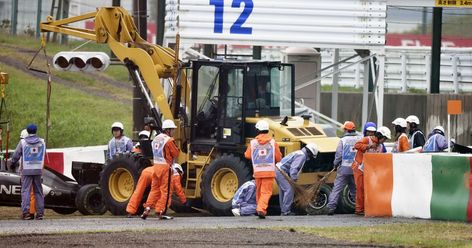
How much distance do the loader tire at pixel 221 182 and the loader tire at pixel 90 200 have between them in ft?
7.45

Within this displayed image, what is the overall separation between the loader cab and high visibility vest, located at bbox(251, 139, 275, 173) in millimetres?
1528

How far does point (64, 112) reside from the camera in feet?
124

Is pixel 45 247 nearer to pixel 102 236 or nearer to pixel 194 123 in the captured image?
pixel 102 236

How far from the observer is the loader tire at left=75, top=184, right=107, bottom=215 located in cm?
2311

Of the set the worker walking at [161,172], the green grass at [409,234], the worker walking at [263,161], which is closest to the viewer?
the green grass at [409,234]

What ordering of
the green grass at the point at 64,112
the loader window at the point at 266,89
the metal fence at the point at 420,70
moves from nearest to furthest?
1. the loader window at the point at 266,89
2. the green grass at the point at 64,112
3. the metal fence at the point at 420,70

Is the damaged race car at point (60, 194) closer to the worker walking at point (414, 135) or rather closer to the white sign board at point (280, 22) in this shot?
the white sign board at point (280, 22)

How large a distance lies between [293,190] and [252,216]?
2.88 ft

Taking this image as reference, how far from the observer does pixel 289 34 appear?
27.8m

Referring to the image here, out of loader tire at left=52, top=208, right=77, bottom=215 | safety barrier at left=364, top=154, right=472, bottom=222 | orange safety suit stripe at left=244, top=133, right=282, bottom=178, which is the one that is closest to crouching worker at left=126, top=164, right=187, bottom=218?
orange safety suit stripe at left=244, top=133, right=282, bottom=178

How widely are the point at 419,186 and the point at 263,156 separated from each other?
2.50 m

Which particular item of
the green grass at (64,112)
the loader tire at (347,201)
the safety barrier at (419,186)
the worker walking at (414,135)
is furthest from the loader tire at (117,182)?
the green grass at (64,112)

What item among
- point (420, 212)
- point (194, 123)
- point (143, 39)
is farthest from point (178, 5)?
point (420, 212)

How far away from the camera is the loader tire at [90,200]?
23.1 metres
